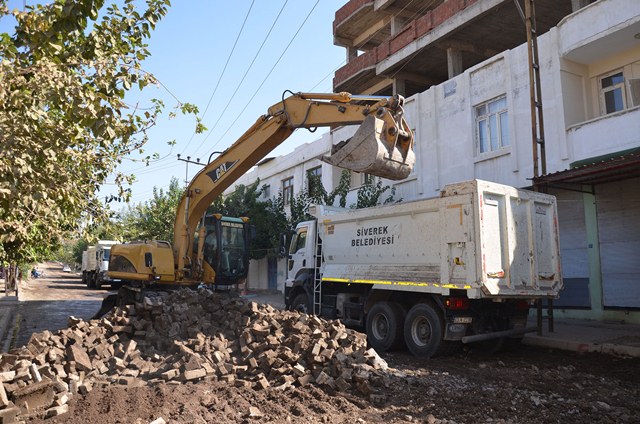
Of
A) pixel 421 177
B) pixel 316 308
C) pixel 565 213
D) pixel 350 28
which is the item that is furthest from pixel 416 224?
pixel 350 28

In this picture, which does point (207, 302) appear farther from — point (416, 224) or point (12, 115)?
point (12, 115)

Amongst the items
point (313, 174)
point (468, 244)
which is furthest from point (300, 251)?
point (313, 174)

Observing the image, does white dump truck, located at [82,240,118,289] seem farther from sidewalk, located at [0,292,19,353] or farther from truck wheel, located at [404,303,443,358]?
truck wheel, located at [404,303,443,358]

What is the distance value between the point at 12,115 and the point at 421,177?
13756 millimetres

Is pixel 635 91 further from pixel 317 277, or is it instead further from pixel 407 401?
pixel 407 401

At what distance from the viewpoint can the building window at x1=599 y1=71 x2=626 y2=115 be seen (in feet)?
41.8

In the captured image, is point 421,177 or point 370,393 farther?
point 421,177

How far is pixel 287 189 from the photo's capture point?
91.0 feet

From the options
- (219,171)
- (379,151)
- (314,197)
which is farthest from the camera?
(314,197)

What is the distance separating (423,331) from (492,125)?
875cm

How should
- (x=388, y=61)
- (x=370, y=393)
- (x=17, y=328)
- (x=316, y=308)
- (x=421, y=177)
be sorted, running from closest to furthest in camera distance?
(x=370, y=393) < (x=316, y=308) < (x=17, y=328) < (x=421, y=177) < (x=388, y=61)

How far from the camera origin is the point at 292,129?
9.27 m

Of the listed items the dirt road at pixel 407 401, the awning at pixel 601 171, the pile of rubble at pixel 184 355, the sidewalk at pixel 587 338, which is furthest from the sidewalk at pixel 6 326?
the awning at pixel 601 171

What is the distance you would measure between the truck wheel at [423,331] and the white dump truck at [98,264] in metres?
24.5
